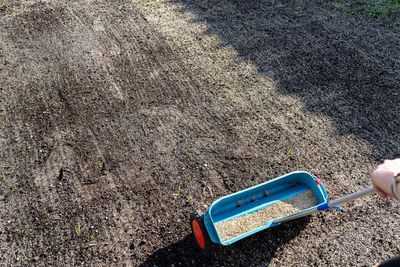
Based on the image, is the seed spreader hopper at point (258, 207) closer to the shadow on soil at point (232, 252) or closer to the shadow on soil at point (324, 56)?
the shadow on soil at point (232, 252)

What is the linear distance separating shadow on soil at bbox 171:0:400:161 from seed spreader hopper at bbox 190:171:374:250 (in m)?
1.20

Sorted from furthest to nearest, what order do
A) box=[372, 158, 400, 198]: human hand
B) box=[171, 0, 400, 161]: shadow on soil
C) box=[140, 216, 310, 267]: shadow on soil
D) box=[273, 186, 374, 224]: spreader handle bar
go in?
box=[171, 0, 400, 161]: shadow on soil
box=[140, 216, 310, 267]: shadow on soil
box=[273, 186, 374, 224]: spreader handle bar
box=[372, 158, 400, 198]: human hand

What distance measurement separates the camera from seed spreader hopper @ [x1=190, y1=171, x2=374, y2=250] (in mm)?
2822

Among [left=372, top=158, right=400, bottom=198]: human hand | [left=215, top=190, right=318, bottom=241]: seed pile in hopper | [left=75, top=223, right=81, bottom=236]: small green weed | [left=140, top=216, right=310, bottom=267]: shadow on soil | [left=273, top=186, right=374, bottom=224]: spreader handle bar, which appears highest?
[left=372, top=158, right=400, bottom=198]: human hand

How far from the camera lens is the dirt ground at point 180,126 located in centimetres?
303

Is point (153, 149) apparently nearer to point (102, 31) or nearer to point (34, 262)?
point (34, 262)

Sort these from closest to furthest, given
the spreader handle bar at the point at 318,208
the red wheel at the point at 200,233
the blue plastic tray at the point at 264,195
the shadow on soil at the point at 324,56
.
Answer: the spreader handle bar at the point at 318,208
the red wheel at the point at 200,233
the blue plastic tray at the point at 264,195
the shadow on soil at the point at 324,56

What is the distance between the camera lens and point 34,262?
113 inches

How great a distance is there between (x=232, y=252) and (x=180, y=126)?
1.68 meters

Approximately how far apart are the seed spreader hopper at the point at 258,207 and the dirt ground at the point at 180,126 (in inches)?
6.3

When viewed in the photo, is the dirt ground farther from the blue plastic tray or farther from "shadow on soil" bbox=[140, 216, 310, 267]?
the blue plastic tray

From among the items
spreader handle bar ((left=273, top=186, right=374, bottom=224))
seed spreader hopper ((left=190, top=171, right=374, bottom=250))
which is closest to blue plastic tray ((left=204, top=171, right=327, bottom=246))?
seed spreader hopper ((left=190, top=171, right=374, bottom=250))

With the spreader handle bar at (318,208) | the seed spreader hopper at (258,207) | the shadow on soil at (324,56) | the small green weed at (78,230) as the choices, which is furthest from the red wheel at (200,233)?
the shadow on soil at (324,56)

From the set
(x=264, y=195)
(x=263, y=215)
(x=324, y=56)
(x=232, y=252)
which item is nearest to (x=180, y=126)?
(x=264, y=195)
